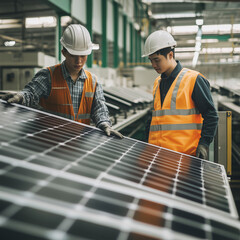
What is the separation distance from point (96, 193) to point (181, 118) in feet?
5.89

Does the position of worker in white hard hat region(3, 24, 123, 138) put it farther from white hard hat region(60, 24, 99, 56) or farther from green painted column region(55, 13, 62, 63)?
green painted column region(55, 13, 62, 63)

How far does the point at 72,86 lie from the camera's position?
2.80 metres

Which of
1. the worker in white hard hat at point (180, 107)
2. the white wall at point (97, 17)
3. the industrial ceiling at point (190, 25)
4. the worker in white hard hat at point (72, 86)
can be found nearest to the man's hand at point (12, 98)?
the worker in white hard hat at point (72, 86)

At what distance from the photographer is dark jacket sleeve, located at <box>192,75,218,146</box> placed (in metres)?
2.56

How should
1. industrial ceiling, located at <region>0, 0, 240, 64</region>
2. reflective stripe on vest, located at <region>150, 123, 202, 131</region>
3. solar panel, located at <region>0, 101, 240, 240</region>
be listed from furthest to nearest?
1. industrial ceiling, located at <region>0, 0, 240, 64</region>
2. reflective stripe on vest, located at <region>150, 123, 202, 131</region>
3. solar panel, located at <region>0, 101, 240, 240</region>

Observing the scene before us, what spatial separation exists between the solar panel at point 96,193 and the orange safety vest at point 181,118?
2.86 feet

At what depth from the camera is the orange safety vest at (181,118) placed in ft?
8.60

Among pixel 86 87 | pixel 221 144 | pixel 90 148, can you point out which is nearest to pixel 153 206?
pixel 90 148

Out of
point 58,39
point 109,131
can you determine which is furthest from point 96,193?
point 58,39

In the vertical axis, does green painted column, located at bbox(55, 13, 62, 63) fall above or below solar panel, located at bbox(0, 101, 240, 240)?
above

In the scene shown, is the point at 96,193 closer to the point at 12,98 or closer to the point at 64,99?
the point at 12,98

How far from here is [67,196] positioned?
893 millimetres

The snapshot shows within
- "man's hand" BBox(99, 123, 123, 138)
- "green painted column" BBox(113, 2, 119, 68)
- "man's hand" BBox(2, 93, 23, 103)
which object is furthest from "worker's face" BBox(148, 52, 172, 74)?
"green painted column" BBox(113, 2, 119, 68)

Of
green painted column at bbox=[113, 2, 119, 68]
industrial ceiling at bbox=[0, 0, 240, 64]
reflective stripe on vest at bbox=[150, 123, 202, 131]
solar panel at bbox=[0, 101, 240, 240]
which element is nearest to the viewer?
solar panel at bbox=[0, 101, 240, 240]
